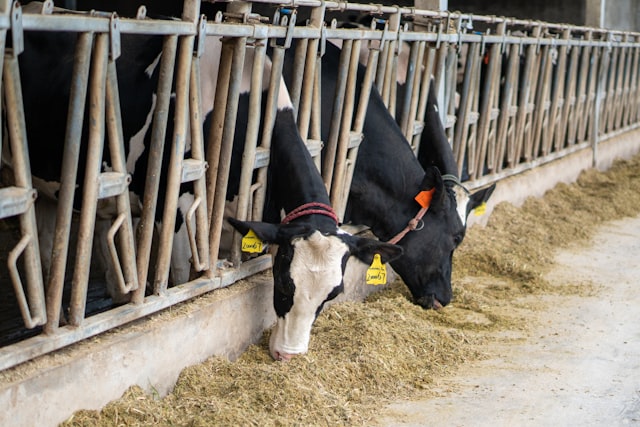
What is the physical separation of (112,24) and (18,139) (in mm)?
661

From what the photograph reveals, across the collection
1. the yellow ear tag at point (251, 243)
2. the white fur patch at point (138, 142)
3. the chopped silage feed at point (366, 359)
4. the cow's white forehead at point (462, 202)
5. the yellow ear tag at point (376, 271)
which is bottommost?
the chopped silage feed at point (366, 359)

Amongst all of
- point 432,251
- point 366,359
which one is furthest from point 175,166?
point 432,251

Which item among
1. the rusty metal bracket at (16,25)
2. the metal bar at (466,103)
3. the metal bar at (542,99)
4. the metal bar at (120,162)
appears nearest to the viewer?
the rusty metal bracket at (16,25)

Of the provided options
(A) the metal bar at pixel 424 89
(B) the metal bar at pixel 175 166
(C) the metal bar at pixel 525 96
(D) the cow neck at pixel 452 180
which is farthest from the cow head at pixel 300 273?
(C) the metal bar at pixel 525 96

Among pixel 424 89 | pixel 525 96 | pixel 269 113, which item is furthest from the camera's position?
pixel 525 96

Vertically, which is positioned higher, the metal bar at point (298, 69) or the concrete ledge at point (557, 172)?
the metal bar at point (298, 69)

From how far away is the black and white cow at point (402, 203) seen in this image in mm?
6672

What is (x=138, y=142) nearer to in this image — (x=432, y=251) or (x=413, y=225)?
(x=413, y=225)

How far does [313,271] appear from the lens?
4957mm

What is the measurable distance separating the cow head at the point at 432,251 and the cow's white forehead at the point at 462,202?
62 mm

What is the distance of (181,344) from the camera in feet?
15.7

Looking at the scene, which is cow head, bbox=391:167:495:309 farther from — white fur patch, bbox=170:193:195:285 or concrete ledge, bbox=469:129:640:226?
concrete ledge, bbox=469:129:640:226

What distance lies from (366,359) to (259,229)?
0.89 m

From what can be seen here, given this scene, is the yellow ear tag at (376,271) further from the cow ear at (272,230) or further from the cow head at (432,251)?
the cow head at (432,251)
